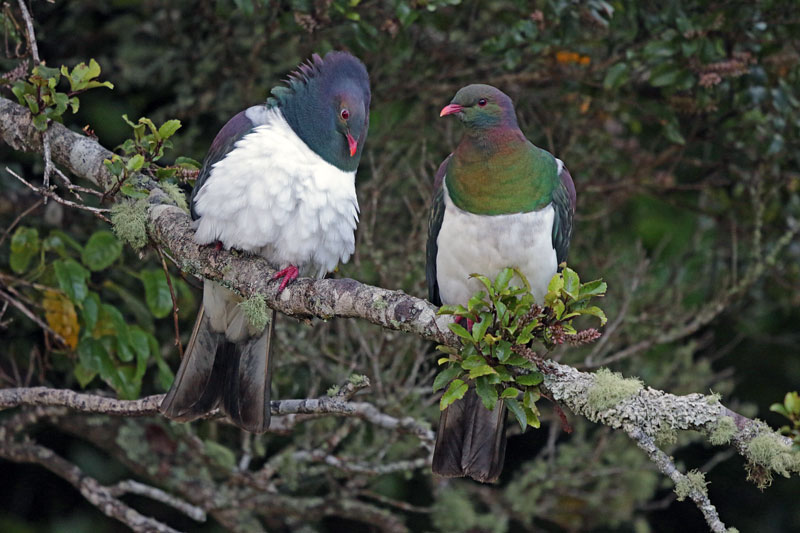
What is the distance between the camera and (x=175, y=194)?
287 centimetres

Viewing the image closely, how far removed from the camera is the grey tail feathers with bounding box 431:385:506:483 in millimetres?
2830

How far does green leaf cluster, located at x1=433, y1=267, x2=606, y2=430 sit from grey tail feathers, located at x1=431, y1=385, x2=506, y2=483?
0.73m

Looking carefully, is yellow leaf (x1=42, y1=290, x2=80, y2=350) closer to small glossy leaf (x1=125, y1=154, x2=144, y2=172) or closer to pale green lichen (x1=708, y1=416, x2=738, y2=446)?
small glossy leaf (x1=125, y1=154, x2=144, y2=172)

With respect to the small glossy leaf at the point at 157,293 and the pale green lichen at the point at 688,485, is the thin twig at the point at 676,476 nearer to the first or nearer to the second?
the pale green lichen at the point at 688,485

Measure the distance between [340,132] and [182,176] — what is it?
0.53m

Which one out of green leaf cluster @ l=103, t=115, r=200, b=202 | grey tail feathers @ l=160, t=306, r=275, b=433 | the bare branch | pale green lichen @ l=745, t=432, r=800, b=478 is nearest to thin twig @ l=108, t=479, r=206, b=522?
the bare branch

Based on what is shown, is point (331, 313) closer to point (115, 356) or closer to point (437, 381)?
point (437, 381)

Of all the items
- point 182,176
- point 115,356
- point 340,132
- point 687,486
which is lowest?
point 115,356

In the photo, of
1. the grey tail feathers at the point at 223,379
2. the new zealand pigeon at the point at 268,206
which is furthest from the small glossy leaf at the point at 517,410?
the grey tail feathers at the point at 223,379

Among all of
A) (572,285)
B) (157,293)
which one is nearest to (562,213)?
(572,285)

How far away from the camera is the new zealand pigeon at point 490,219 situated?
2.87 metres

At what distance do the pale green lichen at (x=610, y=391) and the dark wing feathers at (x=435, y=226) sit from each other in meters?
1.13

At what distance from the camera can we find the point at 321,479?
387 centimetres

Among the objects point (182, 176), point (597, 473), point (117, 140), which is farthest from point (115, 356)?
point (597, 473)
